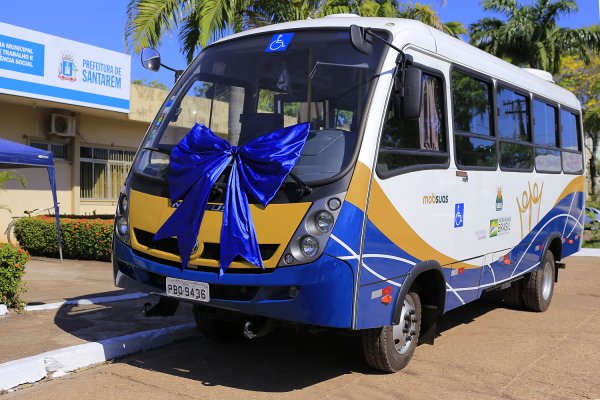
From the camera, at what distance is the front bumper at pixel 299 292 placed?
4531 mm

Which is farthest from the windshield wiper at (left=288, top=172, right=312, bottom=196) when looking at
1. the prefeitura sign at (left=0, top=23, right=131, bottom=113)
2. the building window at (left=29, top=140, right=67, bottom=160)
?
the building window at (left=29, top=140, right=67, bottom=160)

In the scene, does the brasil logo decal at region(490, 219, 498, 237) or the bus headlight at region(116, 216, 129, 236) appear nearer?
the bus headlight at region(116, 216, 129, 236)

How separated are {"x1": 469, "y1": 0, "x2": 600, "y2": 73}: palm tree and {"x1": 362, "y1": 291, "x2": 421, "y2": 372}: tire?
2602 cm

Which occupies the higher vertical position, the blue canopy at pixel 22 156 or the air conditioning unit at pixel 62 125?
the air conditioning unit at pixel 62 125

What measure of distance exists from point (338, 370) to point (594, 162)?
38.4 m

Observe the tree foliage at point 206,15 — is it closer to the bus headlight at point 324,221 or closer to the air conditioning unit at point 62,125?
the air conditioning unit at point 62,125

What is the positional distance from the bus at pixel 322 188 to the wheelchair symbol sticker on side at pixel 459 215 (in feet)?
0.09

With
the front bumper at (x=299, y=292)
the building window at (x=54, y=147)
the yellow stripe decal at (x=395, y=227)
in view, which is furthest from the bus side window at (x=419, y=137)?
the building window at (x=54, y=147)

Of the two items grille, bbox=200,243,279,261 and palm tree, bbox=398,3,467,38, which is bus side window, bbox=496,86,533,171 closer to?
grille, bbox=200,243,279,261

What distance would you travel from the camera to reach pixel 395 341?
5539 millimetres

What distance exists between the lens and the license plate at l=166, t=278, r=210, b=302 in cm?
485

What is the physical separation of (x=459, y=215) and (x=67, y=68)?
1251cm

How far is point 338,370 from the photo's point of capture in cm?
572

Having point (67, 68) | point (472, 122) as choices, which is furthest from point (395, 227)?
point (67, 68)
